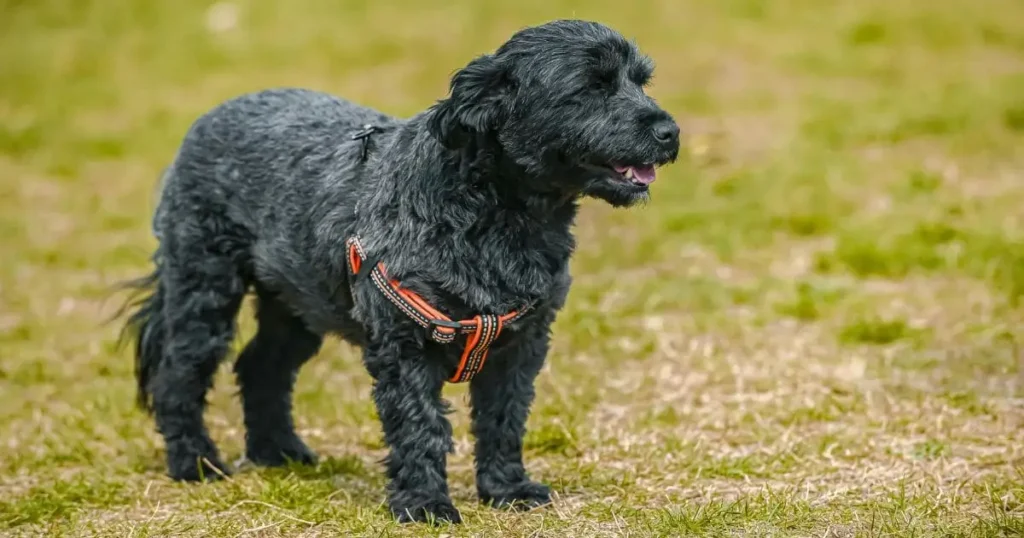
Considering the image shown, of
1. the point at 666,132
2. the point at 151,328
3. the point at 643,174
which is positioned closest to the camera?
the point at 666,132

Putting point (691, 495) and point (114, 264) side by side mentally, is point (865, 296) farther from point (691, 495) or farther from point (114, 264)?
point (114, 264)

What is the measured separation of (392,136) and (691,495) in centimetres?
194

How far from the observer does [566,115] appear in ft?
16.8

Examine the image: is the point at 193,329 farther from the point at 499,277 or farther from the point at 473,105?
the point at 473,105

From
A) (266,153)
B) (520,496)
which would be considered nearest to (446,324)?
(520,496)

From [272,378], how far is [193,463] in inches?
23.1

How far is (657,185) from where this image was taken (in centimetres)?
1212

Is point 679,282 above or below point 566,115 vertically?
below

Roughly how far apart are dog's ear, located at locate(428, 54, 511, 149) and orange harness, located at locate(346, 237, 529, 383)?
0.58 m

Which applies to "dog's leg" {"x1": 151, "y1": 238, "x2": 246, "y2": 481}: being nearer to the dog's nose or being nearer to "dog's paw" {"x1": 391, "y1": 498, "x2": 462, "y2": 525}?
"dog's paw" {"x1": 391, "y1": 498, "x2": 462, "y2": 525}

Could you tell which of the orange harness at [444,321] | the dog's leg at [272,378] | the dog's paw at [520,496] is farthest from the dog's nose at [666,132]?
the dog's leg at [272,378]

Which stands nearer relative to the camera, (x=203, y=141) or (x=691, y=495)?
(x=691, y=495)

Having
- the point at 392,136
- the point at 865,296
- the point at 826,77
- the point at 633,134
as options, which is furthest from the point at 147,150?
the point at 633,134

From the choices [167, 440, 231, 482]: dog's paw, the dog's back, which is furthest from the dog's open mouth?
[167, 440, 231, 482]: dog's paw
